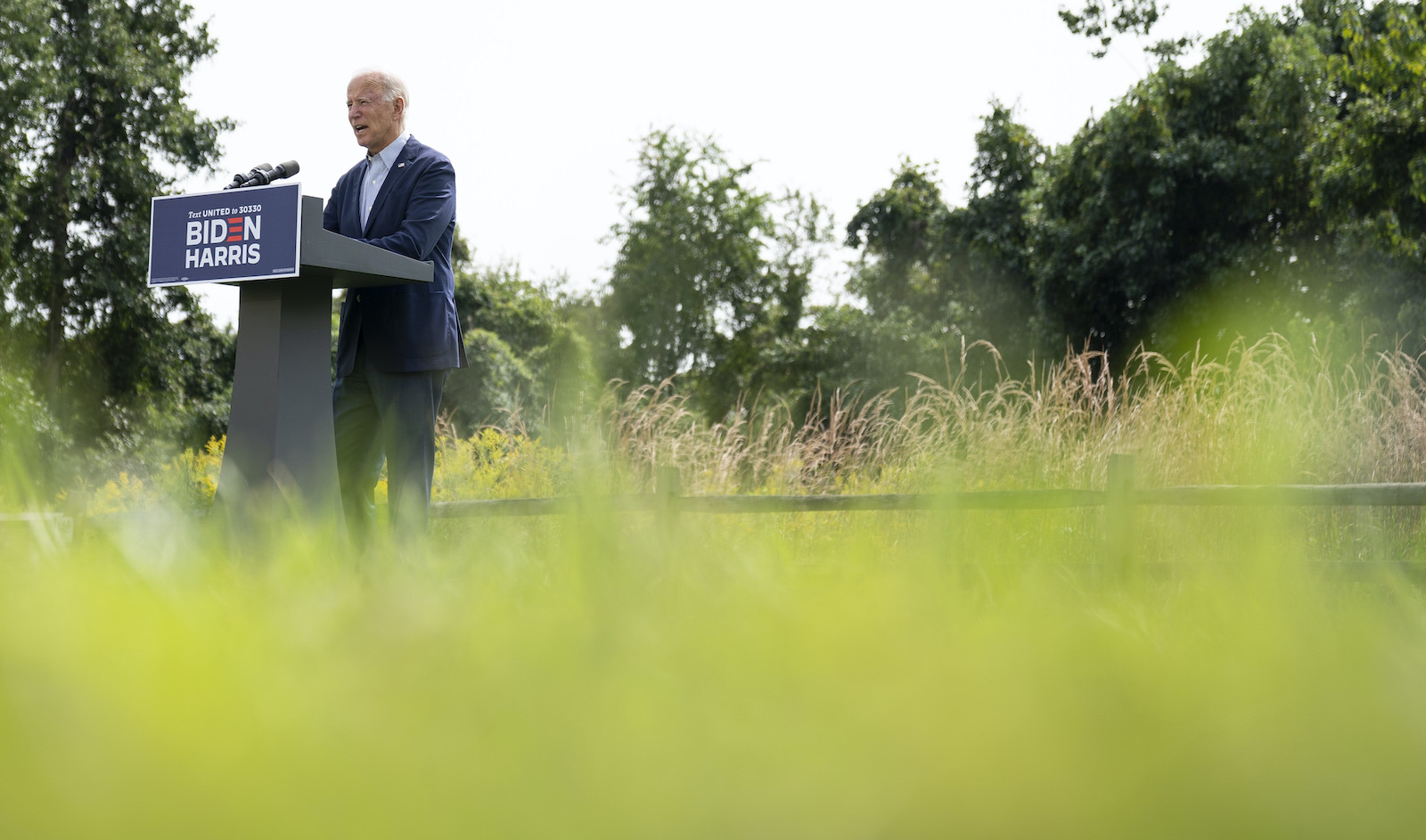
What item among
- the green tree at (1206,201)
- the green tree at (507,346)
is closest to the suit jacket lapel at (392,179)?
the green tree at (1206,201)

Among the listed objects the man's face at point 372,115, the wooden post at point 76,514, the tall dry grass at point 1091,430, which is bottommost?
the wooden post at point 76,514

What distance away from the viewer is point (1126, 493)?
1033mm

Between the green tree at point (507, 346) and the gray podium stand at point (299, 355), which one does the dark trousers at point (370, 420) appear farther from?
the green tree at point (507, 346)

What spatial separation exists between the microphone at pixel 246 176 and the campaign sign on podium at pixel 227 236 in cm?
5

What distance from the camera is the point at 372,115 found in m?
2.88

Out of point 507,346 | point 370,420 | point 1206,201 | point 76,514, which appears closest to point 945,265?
point 1206,201

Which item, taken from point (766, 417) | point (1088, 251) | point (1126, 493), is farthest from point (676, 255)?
point (1126, 493)

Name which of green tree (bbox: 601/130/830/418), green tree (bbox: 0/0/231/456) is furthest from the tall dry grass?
green tree (bbox: 601/130/830/418)

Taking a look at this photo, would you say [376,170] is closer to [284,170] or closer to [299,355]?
[284,170]

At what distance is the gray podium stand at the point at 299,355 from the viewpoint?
246 cm

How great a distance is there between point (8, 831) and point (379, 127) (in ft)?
9.14

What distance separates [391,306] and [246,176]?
0.47 metres

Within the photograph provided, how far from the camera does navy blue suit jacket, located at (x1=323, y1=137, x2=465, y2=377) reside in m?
2.78

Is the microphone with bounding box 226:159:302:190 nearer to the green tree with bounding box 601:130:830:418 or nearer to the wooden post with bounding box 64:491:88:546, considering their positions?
the wooden post with bounding box 64:491:88:546
